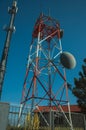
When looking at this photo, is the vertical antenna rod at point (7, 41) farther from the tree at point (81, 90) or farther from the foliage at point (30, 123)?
the tree at point (81, 90)

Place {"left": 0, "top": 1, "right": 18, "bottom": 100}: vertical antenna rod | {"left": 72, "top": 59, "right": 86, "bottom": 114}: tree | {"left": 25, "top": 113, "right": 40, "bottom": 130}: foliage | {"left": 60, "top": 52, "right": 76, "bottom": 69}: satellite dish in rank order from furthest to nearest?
{"left": 72, "top": 59, "right": 86, "bottom": 114}: tree < {"left": 60, "top": 52, "right": 76, "bottom": 69}: satellite dish < {"left": 25, "top": 113, "right": 40, "bottom": 130}: foliage < {"left": 0, "top": 1, "right": 18, "bottom": 100}: vertical antenna rod

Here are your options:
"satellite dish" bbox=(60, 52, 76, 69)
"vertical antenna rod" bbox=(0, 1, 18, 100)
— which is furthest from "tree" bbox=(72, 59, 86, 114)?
"vertical antenna rod" bbox=(0, 1, 18, 100)

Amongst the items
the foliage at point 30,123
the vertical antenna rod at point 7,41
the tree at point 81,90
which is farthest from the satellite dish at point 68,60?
the tree at point 81,90

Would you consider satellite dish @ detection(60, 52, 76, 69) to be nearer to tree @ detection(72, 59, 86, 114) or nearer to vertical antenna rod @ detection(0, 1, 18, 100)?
vertical antenna rod @ detection(0, 1, 18, 100)

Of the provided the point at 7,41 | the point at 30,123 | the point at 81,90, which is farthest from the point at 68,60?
the point at 81,90

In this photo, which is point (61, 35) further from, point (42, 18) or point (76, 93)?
point (76, 93)

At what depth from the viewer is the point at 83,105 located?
71.1 feet

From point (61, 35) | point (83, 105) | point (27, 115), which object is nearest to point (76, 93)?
point (83, 105)

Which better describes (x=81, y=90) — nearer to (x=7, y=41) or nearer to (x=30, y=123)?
(x=30, y=123)

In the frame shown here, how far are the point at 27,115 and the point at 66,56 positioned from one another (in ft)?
12.6

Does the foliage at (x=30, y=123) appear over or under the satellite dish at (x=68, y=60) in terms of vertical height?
under

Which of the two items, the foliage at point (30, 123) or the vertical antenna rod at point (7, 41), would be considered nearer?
the vertical antenna rod at point (7, 41)

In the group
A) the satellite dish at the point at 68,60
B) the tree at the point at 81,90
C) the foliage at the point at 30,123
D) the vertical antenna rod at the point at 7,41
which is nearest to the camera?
the vertical antenna rod at the point at 7,41

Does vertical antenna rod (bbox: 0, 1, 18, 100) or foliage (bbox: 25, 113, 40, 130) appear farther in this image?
foliage (bbox: 25, 113, 40, 130)
